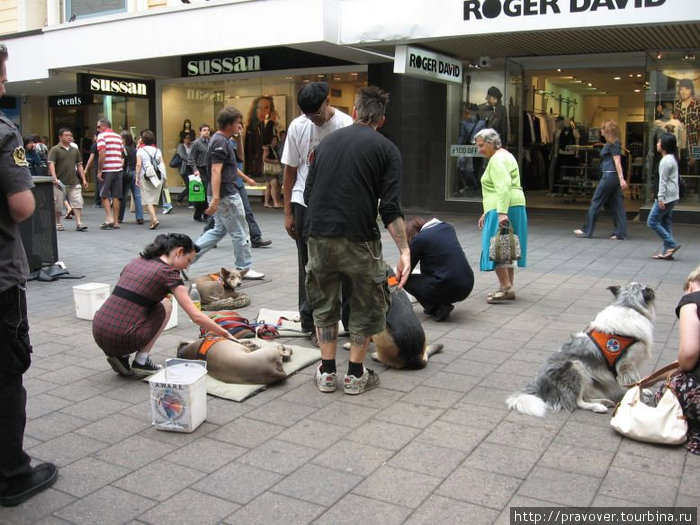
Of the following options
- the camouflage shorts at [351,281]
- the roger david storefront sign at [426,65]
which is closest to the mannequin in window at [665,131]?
the roger david storefront sign at [426,65]

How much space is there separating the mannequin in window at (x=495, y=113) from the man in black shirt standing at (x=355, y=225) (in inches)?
452

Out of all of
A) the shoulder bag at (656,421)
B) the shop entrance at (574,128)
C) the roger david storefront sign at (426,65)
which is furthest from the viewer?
the shop entrance at (574,128)

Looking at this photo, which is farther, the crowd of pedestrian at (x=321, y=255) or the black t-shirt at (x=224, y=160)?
the black t-shirt at (x=224, y=160)

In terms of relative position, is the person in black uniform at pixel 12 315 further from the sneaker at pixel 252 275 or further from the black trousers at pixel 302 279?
the sneaker at pixel 252 275

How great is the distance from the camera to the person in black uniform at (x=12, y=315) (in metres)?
3.14

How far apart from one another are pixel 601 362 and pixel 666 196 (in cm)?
632

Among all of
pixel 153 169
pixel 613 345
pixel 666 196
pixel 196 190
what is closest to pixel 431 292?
pixel 613 345

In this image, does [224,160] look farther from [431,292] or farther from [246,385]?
[246,385]

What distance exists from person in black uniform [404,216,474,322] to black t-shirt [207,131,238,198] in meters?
2.66

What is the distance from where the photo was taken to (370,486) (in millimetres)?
3428

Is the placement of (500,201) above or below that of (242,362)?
above

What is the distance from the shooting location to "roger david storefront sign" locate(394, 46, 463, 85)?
39.5 feet

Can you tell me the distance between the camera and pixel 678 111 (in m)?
13.9

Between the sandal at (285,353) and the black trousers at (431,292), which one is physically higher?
the black trousers at (431,292)
